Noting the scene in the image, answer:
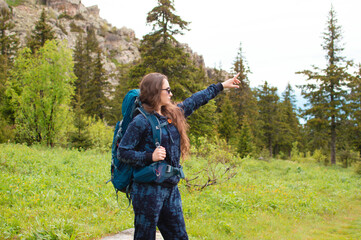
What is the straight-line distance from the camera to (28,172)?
8.34 meters

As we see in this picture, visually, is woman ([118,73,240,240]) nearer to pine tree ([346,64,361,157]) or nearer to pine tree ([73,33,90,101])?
pine tree ([346,64,361,157])

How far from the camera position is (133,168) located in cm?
243

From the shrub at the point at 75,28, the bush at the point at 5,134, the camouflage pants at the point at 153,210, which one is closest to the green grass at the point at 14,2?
the shrub at the point at 75,28

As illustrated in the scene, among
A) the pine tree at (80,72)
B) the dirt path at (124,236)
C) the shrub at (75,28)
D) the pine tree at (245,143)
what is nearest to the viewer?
the dirt path at (124,236)

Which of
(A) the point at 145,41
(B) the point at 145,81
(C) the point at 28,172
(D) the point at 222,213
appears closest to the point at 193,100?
(B) the point at 145,81

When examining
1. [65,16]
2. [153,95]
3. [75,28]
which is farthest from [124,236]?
[65,16]

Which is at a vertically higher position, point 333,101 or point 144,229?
point 333,101

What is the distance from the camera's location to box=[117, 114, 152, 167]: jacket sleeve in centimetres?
227

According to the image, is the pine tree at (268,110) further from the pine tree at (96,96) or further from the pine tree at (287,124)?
the pine tree at (96,96)

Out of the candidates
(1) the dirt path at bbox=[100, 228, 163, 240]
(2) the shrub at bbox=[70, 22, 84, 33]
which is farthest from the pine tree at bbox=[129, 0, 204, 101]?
(2) the shrub at bbox=[70, 22, 84, 33]

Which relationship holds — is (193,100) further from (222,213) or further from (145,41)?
(145,41)

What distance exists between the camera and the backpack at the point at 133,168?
90.4 inches

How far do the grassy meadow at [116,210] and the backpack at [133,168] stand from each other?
2112 mm

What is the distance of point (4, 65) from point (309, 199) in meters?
31.2
